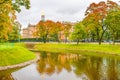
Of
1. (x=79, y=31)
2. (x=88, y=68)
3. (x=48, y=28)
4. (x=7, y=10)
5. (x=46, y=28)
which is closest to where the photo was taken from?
(x=7, y=10)

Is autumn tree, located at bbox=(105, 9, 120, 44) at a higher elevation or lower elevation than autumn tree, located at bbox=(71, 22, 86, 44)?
higher

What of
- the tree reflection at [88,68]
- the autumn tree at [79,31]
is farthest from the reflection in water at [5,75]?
the autumn tree at [79,31]

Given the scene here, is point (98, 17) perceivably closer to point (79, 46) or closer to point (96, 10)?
point (96, 10)

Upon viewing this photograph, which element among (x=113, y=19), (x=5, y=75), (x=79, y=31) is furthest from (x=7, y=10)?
(x=79, y=31)

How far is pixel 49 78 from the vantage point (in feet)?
98.0

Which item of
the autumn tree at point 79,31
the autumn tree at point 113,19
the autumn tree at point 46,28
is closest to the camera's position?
the autumn tree at point 113,19

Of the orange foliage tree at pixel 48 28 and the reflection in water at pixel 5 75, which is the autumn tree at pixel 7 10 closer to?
the reflection in water at pixel 5 75

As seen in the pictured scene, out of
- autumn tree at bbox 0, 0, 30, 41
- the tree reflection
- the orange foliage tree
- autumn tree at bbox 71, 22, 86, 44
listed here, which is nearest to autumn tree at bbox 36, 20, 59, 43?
the orange foliage tree

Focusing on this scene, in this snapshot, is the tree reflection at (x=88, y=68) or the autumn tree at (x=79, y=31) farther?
the autumn tree at (x=79, y=31)

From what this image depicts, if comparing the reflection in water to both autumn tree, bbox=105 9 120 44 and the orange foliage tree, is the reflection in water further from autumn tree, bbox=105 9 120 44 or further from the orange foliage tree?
the orange foliage tree

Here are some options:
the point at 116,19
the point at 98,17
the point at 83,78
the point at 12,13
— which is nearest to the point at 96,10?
the point at 98,17

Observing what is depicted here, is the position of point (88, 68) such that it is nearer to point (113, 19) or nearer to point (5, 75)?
point (5, 75)

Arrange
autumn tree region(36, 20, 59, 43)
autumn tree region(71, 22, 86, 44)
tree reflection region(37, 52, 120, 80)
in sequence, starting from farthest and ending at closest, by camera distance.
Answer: autumn tree region(36, 20, 59, 43), autumn tree region(71, 22, 86, 44), tree reflection region(37, 52, 120, 80)

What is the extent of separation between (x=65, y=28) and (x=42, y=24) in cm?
1114
